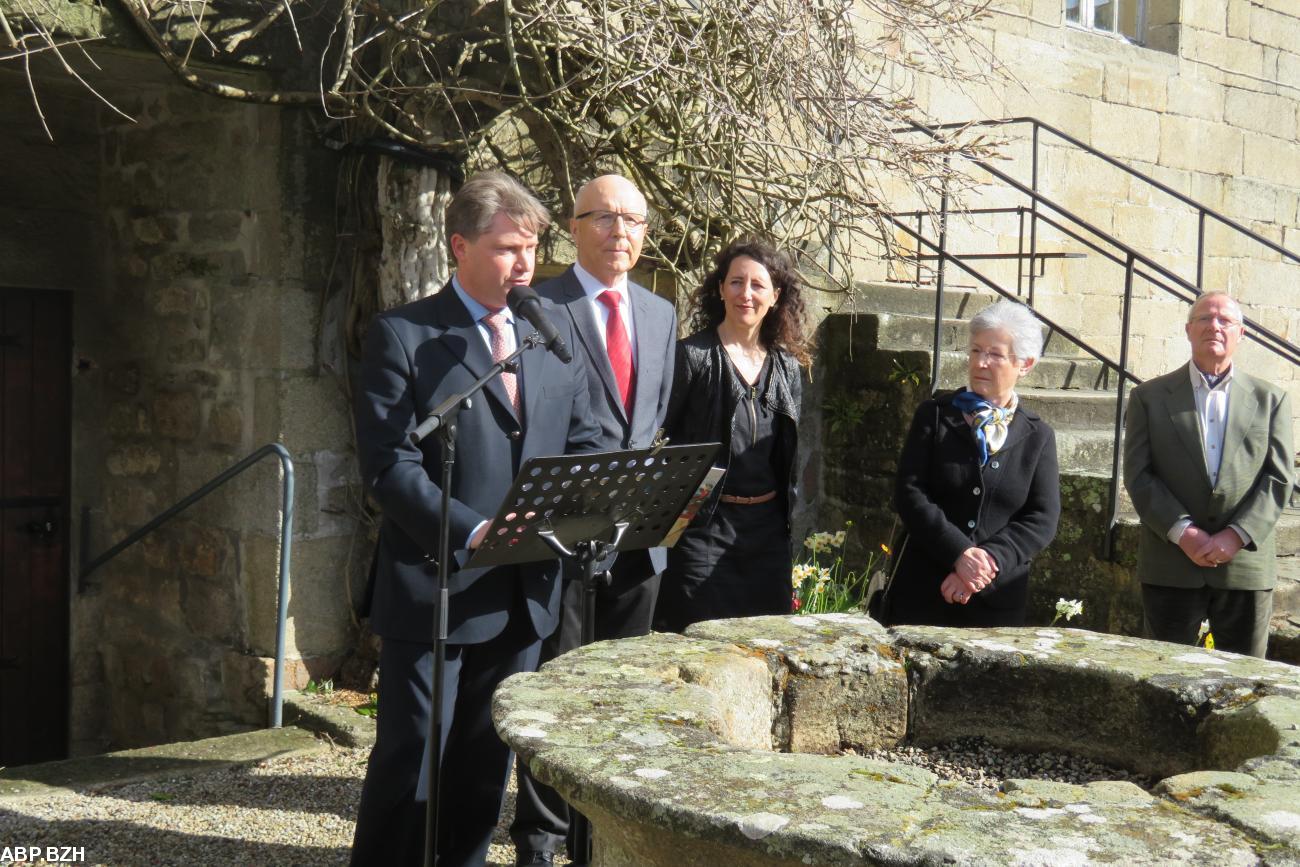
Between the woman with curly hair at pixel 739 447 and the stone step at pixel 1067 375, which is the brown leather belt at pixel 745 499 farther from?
the stone step at pixel 1067 375

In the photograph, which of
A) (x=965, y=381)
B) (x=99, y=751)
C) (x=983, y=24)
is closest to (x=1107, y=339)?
(x=983, y=24)

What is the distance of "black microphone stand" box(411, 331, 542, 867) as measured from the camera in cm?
275

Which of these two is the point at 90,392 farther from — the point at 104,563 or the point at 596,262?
the point at 596,262

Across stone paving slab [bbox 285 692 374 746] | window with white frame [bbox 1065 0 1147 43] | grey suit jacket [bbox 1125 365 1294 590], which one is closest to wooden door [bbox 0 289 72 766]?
stone paving slab [bbox 285 692 374 746]

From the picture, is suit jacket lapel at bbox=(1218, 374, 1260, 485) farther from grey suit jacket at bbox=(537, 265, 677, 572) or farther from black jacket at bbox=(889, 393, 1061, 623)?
grey suit jacket at bbox=(537, 265, 677, 572)

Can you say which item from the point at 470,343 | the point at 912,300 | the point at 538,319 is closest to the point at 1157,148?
the point at 912,300

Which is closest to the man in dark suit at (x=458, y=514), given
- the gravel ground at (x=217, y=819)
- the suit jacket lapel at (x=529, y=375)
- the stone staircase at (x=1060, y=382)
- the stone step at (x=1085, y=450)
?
the suit jacket lapel at (x=529, y=375)

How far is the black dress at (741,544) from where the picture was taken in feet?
12.6

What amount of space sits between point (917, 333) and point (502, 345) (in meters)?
3.45

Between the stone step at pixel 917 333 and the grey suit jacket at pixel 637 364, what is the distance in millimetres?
2466

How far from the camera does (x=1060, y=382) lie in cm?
689

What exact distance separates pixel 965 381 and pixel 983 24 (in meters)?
3.25

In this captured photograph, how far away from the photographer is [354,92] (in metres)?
4.77

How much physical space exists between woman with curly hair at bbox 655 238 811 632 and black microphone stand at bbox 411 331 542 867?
105 centimetres
